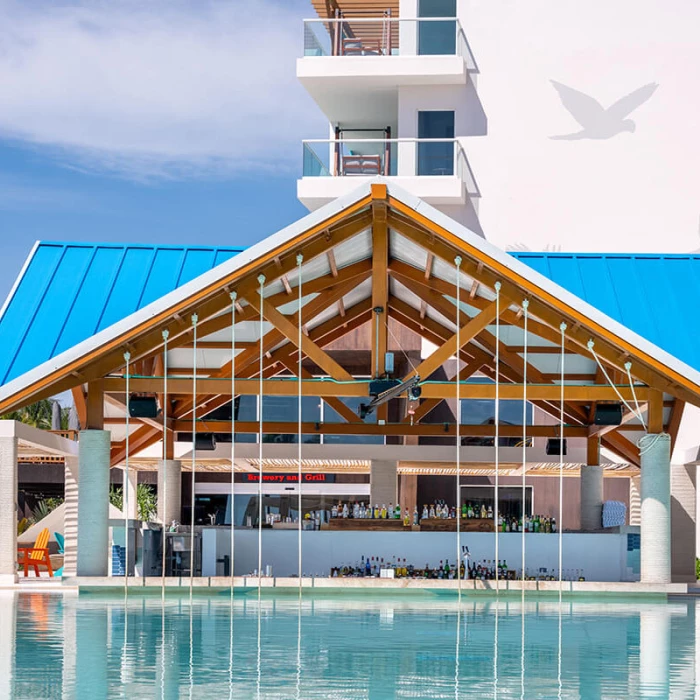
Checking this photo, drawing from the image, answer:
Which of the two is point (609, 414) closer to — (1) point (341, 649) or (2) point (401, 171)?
(1) point (341, 649)

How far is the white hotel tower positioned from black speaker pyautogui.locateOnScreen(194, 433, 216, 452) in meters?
9.94

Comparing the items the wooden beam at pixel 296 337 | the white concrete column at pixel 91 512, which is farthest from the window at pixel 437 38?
the white concrete column at pixel 91 512

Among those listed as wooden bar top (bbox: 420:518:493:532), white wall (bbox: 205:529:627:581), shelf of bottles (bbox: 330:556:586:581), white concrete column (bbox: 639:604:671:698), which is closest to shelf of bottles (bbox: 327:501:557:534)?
wooden bar top (bbox: 420:518:493:532)

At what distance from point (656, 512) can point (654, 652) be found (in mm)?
8551

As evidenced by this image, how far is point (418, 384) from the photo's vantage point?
71.5ft

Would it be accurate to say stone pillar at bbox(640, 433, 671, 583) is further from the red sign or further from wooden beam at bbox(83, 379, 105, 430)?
the red sign

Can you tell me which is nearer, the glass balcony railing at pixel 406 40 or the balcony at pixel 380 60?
the balcony at pixel 380 60

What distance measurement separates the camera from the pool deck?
2238 centimetres

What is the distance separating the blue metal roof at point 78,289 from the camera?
2209cm

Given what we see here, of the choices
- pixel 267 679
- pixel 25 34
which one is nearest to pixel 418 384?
pixel 267 679

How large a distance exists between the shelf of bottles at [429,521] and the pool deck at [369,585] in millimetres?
2631

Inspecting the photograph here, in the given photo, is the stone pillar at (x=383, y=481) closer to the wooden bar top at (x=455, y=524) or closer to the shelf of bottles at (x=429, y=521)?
the shelf of bottles at (x=429, y=521)

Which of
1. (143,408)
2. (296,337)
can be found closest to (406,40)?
(143,408)

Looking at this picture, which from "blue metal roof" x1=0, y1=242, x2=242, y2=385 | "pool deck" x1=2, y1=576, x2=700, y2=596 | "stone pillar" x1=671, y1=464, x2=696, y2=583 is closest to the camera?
"blue metal roof" x1=0, y1=242, x2=242, y2=385
